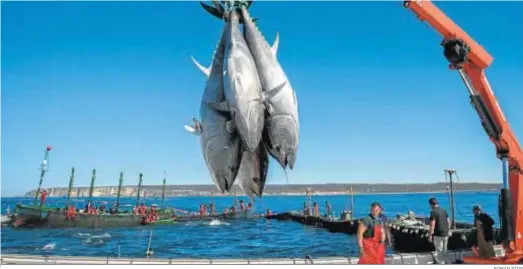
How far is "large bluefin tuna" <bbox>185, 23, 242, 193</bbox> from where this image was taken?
6.67 metres

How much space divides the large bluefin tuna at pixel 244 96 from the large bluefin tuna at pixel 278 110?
0.50ft

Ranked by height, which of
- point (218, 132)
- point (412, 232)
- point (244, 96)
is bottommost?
point (412, 232)

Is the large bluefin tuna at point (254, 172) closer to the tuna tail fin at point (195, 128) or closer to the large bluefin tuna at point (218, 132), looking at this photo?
the large bluefin tuna at point (218, 132)

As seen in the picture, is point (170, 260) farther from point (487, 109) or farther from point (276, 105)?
point (487, 109)

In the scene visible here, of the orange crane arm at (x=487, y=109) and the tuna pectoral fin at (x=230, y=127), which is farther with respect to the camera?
the orange crane arm at (x=487, y=109)

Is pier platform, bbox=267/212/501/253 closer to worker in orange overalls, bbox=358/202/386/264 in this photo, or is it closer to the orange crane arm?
worker in orange overalls, bbox=358/202/386/264

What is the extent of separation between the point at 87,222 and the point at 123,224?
11.9ft

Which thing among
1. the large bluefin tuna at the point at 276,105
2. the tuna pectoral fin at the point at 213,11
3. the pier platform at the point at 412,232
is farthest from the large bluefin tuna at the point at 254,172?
the tuna pectoral fin at the point at 213,11

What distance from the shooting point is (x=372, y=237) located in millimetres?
6367

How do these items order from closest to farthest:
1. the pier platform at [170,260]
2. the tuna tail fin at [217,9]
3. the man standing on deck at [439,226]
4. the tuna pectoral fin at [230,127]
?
the tuna pectoral fin at [230,127], the tuna tail fin at [217,9], the pier platform at [170,260], the man standing on deck at [439,226]

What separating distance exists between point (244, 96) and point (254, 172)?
1546 millimetres

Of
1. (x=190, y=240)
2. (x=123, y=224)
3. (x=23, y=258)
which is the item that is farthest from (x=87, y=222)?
(x=23, y=258)

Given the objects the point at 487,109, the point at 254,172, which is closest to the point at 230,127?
the point at 254,172

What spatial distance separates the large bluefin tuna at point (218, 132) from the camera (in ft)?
21.9
